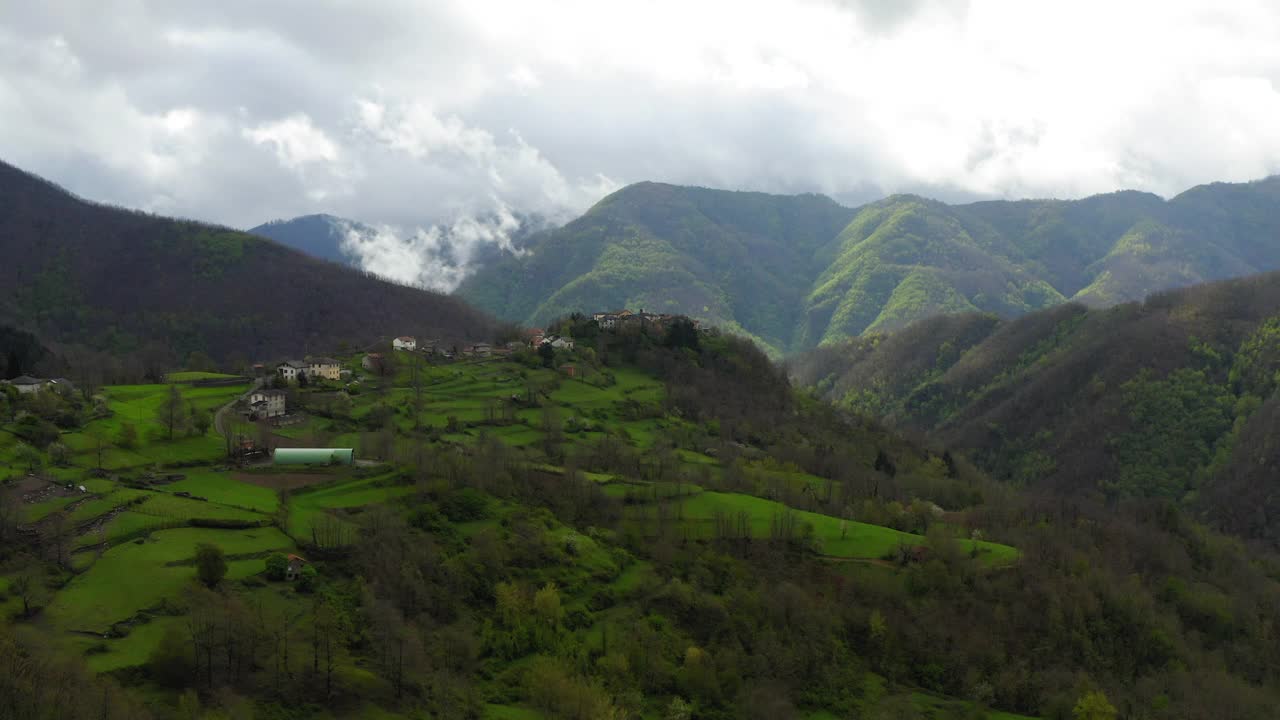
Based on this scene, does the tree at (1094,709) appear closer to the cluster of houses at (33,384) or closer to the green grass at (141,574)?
the green grass at (141,574)

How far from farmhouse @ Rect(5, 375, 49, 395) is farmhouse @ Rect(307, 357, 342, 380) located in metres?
29.6

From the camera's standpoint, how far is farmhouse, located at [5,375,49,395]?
7319 centimetres

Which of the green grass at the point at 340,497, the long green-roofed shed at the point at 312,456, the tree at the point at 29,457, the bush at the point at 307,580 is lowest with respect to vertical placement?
the bush at the point at 307,580

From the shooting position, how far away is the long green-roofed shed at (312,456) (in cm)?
6731

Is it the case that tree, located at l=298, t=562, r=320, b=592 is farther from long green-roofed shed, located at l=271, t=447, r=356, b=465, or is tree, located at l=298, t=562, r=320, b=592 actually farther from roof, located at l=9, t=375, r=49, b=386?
roof, located at l=9, t=375, r=49, b=386

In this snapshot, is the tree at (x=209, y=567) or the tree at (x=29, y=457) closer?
the tree at (x=209, y=567)

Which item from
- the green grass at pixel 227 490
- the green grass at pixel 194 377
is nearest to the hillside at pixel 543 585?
the green grass at pixel 227 490

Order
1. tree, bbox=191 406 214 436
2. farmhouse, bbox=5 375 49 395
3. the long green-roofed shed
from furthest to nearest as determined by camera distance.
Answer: farmhouse, bbox=5 375 49 395 < tree, bbox=191 406 214 436 < the long green-roofed shed

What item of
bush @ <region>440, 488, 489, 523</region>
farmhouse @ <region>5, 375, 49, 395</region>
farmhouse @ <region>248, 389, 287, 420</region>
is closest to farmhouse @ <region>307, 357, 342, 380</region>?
farmhouse @ <region>248, 389, 287, 420</region>

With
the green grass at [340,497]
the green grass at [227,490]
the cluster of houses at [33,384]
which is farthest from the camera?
the cluster of houses at [33,384]

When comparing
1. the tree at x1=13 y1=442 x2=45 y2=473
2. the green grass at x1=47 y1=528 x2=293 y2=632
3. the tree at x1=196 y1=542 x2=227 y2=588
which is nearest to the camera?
the green grass at x1=47 y1=528 x2=293 y2=632

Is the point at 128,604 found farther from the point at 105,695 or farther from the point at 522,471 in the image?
the point at 522,471

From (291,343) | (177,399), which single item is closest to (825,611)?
(177,399)

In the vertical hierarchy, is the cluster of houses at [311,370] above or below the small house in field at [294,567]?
above
